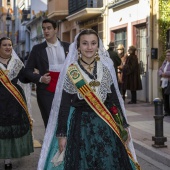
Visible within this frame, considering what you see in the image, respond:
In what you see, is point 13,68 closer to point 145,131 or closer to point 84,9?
point 145,131

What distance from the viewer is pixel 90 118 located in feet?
16.3

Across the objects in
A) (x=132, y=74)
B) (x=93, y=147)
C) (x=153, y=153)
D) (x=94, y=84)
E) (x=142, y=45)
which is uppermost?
(x=142, y=45)

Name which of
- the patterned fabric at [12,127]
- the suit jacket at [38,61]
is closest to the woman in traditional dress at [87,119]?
the suit jacket at [38,61]

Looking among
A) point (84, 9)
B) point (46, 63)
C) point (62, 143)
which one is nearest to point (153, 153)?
point (46, 63)

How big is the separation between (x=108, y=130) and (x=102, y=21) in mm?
18673

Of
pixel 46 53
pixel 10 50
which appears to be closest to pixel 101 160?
pixel 46 53

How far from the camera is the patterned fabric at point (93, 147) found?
485cm

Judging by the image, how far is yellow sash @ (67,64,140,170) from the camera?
16.2 feet

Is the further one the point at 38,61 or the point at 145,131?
the point at 145,131

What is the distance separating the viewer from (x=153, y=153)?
8328mm

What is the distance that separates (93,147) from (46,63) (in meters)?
2.57

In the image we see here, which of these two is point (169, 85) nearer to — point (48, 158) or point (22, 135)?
point (22, 135)

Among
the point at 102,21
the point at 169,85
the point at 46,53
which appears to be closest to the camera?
the point at 46,53

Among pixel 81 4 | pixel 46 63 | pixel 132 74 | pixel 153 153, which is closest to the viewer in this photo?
pixel 46 63
